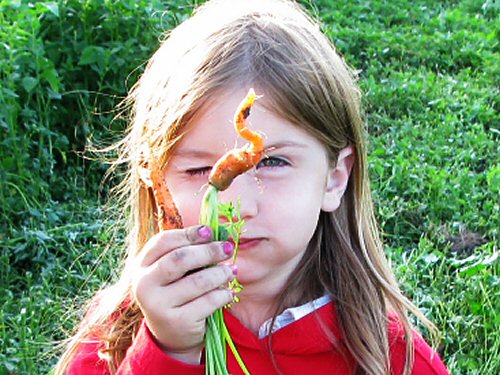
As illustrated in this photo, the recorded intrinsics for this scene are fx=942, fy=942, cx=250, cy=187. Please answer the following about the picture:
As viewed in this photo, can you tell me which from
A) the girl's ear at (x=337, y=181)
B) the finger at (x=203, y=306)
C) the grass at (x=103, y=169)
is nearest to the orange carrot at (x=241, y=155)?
the finger at (x=203, y=306)

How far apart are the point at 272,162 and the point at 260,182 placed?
65 mm

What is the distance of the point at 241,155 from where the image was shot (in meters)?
1.57

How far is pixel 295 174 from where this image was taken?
192 centimetres

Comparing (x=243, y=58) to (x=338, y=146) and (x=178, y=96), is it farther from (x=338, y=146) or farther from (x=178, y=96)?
(x=338, y=146)

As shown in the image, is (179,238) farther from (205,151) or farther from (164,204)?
(205,151)

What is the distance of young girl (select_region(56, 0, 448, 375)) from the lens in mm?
1685

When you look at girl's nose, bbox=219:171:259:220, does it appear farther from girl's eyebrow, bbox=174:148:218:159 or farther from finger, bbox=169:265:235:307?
finger, bbox=169:265:235:307

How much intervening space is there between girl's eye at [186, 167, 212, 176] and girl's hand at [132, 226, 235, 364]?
0.92ft

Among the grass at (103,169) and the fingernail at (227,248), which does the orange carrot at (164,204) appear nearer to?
the fingernail at (227,248)

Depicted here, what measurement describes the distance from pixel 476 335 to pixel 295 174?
1474mm

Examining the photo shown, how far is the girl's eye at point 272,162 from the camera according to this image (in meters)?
1.88

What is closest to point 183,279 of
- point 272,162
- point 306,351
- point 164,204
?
point 164,204

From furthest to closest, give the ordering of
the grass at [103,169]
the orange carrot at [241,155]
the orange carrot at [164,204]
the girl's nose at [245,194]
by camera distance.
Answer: the grass at [103,169] → the girl's nose at [245,194] → the orange carrot at [164,204] → the orange carrot at [241,155]

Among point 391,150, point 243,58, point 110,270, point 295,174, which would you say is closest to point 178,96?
point 243,58
